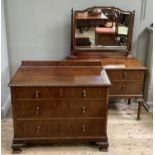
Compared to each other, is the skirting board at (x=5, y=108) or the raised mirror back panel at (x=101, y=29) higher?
the raised mirror back panel at (x=101, y=29)

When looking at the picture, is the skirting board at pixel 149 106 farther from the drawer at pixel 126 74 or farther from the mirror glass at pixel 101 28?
the mirror glass at pixel 101 28

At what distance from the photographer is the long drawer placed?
1.88m

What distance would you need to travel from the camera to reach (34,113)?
1953 mm

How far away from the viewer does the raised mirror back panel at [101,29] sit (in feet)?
8.48

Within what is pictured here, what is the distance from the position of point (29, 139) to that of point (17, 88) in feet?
1.60

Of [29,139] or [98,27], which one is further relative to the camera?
[98,27]

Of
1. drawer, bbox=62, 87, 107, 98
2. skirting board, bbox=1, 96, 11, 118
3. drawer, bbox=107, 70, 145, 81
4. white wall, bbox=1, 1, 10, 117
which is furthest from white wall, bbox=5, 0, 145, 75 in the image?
drawer, bbox=62, 87, 107, 98

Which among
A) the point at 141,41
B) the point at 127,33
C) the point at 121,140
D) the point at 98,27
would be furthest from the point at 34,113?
the point at 141,41

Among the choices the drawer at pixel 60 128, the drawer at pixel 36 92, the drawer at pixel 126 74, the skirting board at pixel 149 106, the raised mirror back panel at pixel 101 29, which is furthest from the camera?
the skirting board at pixel 149 106

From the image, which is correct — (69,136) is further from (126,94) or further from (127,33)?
(127,33)

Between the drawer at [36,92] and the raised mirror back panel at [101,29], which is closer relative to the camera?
the drawer at [36,92]

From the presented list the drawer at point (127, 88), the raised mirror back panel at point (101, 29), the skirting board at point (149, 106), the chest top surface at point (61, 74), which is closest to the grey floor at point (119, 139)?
the skirting board at point (149, 106)

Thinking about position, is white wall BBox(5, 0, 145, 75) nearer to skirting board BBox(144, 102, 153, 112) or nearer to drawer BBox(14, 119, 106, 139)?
skirting board BBox(144, 102, 153, 112)

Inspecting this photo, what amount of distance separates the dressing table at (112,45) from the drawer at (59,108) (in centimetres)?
54
